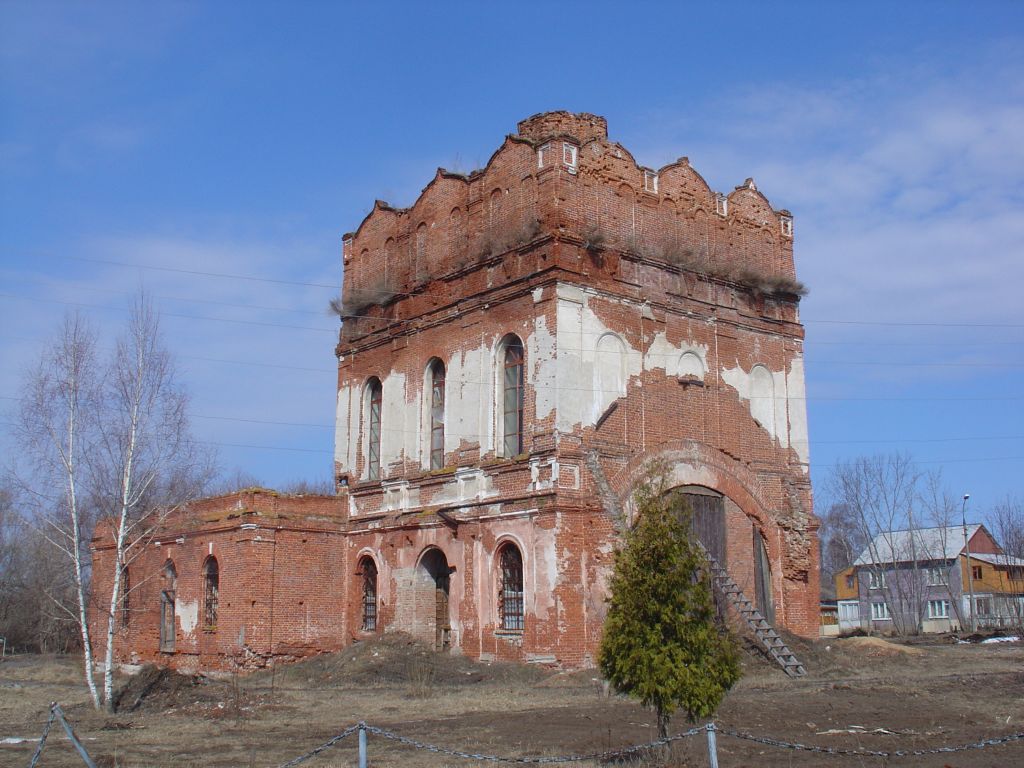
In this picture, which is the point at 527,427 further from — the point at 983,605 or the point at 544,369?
the point at 983,605

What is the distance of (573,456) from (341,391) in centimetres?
904

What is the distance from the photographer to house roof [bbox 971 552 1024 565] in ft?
194

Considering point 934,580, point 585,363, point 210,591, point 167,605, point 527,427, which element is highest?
point 585,363

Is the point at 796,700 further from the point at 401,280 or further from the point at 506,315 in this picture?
the point at 401,280

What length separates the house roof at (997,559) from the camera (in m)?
59.2

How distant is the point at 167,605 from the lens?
2795 centimetres

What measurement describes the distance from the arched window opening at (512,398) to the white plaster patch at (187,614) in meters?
9.22

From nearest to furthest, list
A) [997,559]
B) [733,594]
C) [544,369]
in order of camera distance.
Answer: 1. [733,594]
2. [544,369]
3. [997,559]

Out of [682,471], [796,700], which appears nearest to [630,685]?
[796,700]

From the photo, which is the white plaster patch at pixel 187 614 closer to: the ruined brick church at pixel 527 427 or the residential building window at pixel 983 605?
the ruined brick church at pixel 527 427

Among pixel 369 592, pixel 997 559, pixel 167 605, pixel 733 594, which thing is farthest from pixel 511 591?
pixel 997 559

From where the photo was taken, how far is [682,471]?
23.0 m

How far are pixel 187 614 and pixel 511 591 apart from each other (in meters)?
9.47

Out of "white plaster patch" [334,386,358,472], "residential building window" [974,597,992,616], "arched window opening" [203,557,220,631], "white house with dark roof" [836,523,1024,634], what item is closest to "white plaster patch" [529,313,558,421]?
"white plaster patch" [334,386,358,472]
